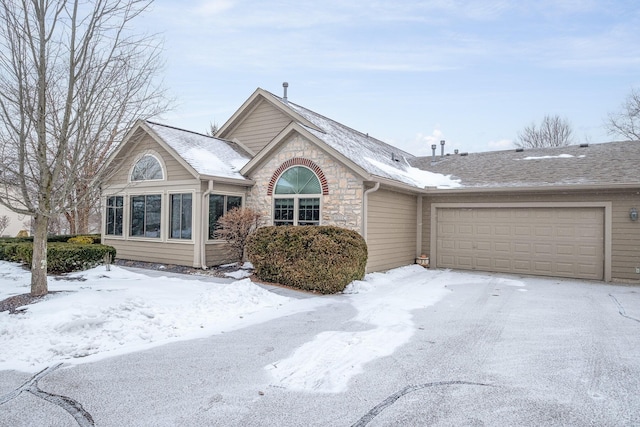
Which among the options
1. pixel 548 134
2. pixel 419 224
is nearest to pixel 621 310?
pixel 419 224

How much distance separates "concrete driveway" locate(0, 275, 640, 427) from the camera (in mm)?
3260

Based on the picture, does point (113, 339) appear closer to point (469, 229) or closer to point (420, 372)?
point (420, 372)

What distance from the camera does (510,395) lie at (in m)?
3.67

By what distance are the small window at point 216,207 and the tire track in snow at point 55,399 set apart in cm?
740

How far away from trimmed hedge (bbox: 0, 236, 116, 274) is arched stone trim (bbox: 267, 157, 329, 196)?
4828 mm

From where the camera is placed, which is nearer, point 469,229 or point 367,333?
point 367,333

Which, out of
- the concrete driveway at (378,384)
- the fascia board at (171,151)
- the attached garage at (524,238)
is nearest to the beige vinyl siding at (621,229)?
the attached garage at (524,238)

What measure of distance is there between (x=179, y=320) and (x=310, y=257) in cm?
320

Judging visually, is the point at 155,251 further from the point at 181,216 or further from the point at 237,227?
the point at 237,227

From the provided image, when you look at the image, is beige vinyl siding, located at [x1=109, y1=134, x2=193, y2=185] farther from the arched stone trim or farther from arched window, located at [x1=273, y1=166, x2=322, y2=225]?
arched window, located at [x1=273, y1=166, x2=322, y2=225]

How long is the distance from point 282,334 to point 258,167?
717 centimetres

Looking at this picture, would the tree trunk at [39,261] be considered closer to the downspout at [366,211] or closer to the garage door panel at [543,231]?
the downspout at [366,211]

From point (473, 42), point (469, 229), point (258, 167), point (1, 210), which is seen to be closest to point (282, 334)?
point (258, 167)

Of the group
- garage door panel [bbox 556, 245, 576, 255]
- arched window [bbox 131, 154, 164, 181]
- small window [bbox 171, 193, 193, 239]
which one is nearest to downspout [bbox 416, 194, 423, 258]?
garage door panel [bbox 556, 245, 576, 255]
